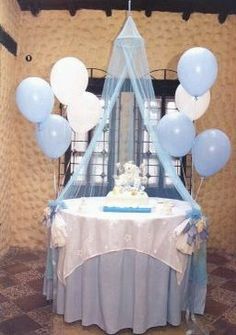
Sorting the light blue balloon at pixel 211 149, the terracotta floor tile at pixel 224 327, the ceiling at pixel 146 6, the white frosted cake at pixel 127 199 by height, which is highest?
the ceiling at pixel 146 6

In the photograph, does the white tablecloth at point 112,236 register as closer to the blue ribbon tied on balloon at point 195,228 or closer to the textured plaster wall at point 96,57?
the blue ribbon tied on balloon at point 195,228

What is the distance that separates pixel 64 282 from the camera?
2594mm

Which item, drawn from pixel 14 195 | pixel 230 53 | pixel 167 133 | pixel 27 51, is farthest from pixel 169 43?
A: pixel 14 195

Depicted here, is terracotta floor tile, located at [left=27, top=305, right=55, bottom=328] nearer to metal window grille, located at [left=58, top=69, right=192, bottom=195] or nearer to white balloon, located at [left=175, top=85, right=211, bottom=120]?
metal window grille, located at [left=58, top=69, right=192, bottom=195]

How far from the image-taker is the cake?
2811 mm

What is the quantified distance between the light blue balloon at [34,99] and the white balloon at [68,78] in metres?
0.14

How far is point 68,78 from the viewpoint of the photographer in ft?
10.1

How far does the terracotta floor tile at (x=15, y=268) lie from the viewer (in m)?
3.73

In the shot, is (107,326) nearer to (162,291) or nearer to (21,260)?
(162,291)

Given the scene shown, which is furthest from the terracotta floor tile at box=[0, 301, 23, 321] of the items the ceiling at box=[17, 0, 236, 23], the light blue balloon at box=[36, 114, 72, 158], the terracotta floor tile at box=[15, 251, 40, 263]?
the ceiling at box=[17, 0, 236, 23]

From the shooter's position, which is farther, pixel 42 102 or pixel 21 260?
pixel 21 260

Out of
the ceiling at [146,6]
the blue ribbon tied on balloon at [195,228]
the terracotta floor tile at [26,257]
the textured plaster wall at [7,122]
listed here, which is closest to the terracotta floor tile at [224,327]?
the blue ribbon tied on balloon at [195,228]

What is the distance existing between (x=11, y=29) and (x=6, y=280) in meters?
2.82

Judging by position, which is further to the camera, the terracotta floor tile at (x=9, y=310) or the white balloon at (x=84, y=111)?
→ the white balloon at (x=84, y=111)
